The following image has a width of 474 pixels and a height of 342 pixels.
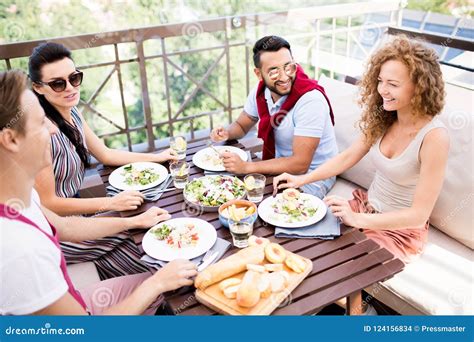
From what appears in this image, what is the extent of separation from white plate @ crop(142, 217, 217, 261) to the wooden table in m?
0.04

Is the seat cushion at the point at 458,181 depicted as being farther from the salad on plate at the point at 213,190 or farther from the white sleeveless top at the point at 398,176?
the salad on plate at the point at 213,190

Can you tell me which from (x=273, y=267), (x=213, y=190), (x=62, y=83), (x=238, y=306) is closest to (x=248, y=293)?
(x=238, y=306)

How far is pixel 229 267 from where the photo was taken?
143 centimetres

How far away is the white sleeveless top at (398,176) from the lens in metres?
1.89

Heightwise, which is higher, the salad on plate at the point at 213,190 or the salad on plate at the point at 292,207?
the salad on plate at the point at 292,207

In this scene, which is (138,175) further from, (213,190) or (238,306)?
(238,306)

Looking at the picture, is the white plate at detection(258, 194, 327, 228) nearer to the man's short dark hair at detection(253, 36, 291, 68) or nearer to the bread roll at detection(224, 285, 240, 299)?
the bread roll at detection(224, 285, 240, 299)

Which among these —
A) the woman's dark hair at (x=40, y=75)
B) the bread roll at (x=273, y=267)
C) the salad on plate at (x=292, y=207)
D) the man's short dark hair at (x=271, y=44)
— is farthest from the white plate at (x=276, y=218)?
the woman's dark hair at (x=40, y=75)

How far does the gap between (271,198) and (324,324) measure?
63cm

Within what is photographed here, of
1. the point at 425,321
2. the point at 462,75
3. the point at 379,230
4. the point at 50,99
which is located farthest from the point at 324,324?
the point at 462,75

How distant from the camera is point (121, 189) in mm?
2078

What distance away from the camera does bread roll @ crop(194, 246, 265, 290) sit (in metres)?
1.39

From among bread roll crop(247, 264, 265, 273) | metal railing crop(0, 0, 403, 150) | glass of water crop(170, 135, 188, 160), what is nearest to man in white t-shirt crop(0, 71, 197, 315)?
bread roll crop(247, 264, 265, 273)

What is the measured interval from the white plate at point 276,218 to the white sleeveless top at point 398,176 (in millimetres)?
422
